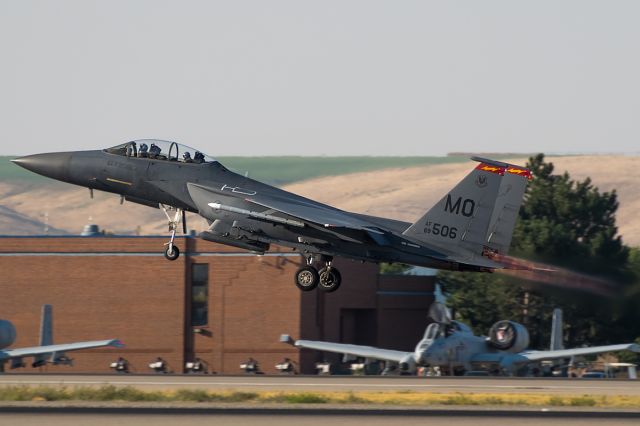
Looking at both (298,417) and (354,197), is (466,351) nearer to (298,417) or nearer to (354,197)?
(298,417)

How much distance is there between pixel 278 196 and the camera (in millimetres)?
33344

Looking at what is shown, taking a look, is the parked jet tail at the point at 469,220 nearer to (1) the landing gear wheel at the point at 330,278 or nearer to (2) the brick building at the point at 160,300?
(1) the landing gear wheel at the point at 330,278

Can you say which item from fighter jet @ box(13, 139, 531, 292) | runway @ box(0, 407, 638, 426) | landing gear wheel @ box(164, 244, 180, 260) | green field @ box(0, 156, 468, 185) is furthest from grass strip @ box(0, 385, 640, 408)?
green field @ box(0, 156, 468, 185)

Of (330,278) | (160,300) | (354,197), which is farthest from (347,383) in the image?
(354,197)

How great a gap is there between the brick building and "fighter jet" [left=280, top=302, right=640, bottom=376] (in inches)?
435

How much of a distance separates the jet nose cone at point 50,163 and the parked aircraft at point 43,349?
54.4 feet

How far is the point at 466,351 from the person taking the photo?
51.6m

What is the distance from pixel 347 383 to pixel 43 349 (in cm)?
1638

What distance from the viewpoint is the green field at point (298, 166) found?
591 ft

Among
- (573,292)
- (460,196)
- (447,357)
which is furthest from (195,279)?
(460,196)

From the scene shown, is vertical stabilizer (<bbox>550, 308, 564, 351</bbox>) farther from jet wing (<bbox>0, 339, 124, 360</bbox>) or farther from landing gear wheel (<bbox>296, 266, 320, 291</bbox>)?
landing gear wheel (<bbox>296, 266, 320, 291</bbox>)

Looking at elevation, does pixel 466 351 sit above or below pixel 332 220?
below

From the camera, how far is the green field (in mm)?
180125

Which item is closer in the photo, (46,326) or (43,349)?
(43,349)
